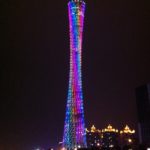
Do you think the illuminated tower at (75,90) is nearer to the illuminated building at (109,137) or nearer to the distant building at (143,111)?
the distant building at (143,111)

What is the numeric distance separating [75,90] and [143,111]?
Answer: 1468cm

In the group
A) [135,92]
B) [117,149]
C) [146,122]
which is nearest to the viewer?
[117,149]

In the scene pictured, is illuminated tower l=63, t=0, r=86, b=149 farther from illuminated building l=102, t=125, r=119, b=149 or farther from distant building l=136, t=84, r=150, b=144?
illuminated building l=102, t=125, r=119, b=149

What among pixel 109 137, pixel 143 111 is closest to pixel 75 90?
pixel 143 111

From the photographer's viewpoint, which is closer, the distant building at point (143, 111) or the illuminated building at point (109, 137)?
the distant building at point (143, 111)

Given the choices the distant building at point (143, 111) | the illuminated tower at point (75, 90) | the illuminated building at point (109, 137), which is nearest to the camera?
the illuminated tower at point (75, 90)

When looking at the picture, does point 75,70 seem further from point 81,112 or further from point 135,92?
point 135,92

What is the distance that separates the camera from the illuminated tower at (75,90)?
38312 millimetres

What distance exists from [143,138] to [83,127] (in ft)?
42.4

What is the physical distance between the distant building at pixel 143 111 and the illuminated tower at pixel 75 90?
11.9m

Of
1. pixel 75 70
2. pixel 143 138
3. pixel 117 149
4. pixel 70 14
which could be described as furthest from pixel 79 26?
pixel 143 138

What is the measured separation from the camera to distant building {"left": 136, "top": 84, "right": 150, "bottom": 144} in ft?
159

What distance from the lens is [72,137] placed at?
39.8 m

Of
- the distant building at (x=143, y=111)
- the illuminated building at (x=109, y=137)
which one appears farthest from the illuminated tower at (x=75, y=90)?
the illuminated building at (x=109, y=137)
